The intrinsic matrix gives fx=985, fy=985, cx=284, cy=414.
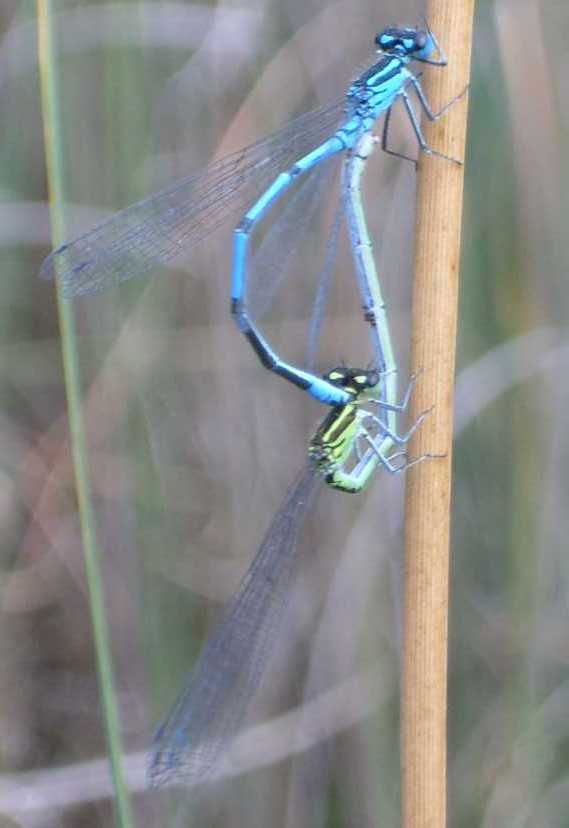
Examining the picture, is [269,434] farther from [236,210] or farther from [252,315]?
[236,210]

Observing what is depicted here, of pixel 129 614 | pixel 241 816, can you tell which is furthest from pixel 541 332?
pixel 241 816

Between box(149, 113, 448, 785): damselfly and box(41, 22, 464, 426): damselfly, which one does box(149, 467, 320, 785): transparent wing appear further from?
box(41, 22, 464, 426): damselfly

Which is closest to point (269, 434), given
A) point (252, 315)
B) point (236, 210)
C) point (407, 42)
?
point (252, 315)

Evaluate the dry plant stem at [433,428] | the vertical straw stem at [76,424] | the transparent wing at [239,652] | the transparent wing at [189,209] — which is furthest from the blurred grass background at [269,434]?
the dry plant stem at [433,428]

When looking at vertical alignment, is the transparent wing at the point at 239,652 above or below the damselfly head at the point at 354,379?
below

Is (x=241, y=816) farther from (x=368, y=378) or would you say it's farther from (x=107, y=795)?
(x=368, y=378)

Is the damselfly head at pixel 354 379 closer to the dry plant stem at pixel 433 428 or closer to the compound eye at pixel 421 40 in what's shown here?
the dry plant stem at pixel 433 428
